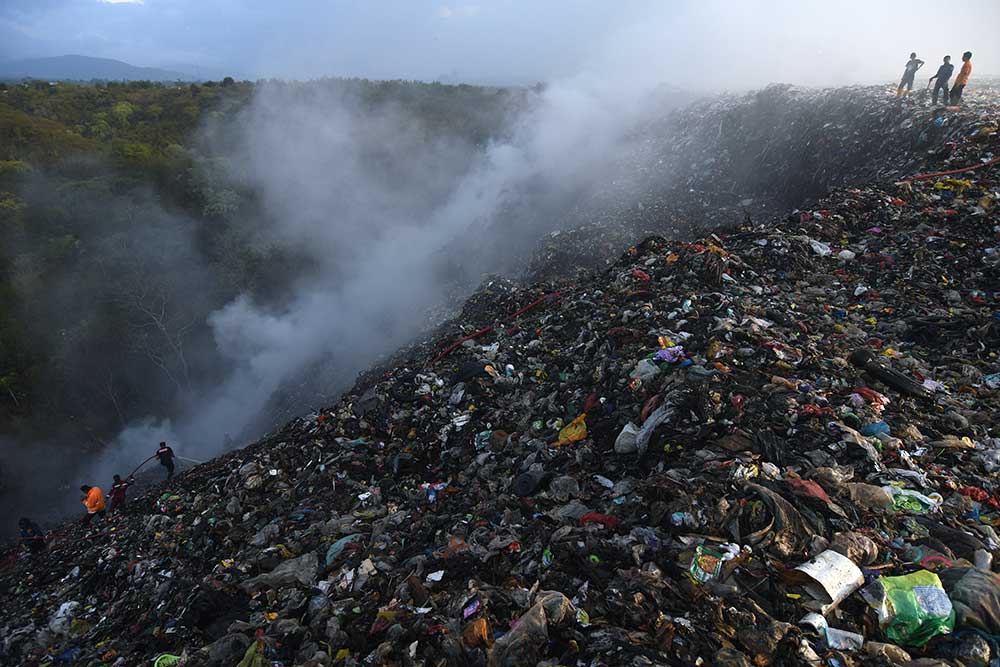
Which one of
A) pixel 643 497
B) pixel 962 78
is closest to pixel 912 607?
pixel 643 497

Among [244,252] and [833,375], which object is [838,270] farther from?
[244,252]

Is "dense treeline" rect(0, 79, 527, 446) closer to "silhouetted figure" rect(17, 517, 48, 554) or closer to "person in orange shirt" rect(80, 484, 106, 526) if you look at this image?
"silhouetted figure" rect(17, 517, 48, 554)

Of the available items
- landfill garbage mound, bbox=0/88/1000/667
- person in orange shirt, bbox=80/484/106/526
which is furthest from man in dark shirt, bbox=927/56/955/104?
person in orange shirt, bbox=80/484/106/526

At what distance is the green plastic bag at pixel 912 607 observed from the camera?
2018 millimetres

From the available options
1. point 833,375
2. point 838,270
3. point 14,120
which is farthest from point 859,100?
point 14,120

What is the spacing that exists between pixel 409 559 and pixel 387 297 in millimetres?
11834

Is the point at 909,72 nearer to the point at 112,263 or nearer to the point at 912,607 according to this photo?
the point at 912,607

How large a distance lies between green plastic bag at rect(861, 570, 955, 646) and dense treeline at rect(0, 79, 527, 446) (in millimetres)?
16498

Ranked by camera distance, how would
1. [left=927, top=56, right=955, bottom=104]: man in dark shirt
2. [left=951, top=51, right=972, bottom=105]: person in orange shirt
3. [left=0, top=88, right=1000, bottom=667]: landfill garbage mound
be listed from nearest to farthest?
[left=0, top=88, right=1000, bottom=667]: landfill garbage mound < [left=951, top=51, right=972, bottom=105]: person in orange shirt < [left=927, top=56, right=955, bottom=104]: man in dark shirt

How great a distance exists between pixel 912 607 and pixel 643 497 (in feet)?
4.28

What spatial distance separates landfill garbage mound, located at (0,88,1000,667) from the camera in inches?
87.6

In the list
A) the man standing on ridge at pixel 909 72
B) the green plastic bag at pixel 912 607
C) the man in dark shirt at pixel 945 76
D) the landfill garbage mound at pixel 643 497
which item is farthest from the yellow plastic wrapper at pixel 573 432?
the man standing on ridge at pixel 909 72

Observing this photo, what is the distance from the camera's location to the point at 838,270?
19.6ft

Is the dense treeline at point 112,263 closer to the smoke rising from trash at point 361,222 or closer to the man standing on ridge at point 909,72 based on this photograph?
the smoke rising from trash at point 361,222
